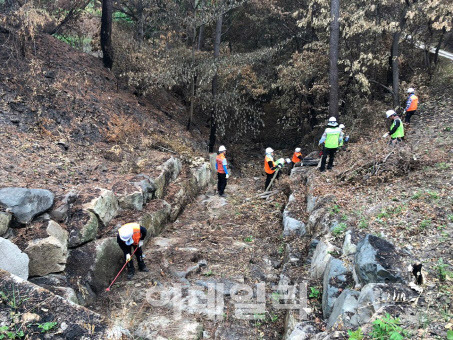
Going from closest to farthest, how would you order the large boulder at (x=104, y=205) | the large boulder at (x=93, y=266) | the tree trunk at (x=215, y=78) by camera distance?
1. the large boulder at (x=93, y=266)
2. the large boulder at (x=104, y=205)
3. the tree trunk at (x=215, y=78)

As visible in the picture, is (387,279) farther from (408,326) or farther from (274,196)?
(274,196)

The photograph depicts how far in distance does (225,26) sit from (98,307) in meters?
17.2

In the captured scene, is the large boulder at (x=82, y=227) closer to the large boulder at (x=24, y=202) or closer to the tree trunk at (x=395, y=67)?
the large boulder at (x=24, y=202)

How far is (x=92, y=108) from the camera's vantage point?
1222cm

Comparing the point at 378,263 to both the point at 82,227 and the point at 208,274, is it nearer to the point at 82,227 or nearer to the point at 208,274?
the point at 208,274

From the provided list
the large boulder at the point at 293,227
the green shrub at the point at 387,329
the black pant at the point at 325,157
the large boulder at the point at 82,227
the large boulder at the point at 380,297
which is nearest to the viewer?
the green shrub at the point at 387,329

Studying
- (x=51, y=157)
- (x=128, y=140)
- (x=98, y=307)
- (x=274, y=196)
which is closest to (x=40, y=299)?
(x=98, y=307)

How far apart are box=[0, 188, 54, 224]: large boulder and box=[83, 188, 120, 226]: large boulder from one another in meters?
0.84

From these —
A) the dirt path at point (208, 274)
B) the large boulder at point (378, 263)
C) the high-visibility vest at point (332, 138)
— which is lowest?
the dirt path at point (208, 274)

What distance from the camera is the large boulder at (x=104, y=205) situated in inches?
290

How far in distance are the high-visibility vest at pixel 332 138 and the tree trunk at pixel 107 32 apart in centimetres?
999

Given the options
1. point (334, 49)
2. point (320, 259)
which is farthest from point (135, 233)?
point (334, 49)

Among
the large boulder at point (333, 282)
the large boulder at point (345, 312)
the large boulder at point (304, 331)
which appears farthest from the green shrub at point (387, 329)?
the large boulder at point (333, 282)

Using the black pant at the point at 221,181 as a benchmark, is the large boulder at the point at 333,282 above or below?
above
